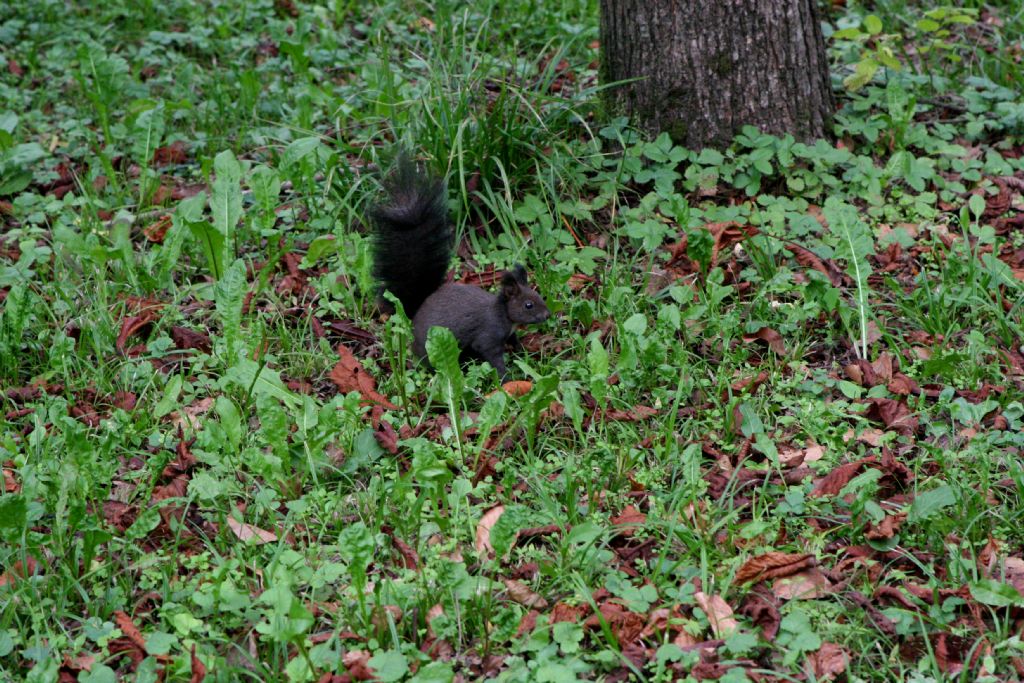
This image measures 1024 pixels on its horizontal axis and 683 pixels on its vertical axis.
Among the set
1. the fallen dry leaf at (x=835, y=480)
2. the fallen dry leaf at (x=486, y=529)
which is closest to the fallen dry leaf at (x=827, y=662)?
the fallen dry leaf at (x=835, y=480)

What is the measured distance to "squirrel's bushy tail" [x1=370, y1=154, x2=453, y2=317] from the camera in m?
4.08

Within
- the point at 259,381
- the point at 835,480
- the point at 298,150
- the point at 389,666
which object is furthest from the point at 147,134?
the point at 835,480

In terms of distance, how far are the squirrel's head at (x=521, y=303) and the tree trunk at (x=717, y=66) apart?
4.60ft

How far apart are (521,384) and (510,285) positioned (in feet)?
1.23

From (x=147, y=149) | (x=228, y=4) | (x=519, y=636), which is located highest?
(x=228, y=4)

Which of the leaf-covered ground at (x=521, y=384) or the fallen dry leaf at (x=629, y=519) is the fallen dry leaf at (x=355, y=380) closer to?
the leaf-covered ground at (x=521, y=384)

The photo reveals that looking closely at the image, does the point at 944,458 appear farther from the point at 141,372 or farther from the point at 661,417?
the point at 141,372

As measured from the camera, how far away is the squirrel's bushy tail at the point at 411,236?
408 centimetres

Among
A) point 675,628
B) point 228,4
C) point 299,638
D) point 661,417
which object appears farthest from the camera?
point 228,4

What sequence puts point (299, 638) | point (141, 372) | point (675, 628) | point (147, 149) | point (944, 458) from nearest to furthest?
point (299, 638) → point (675, 628) → point (944, 458) → point (141, 372) → point (147, 149)

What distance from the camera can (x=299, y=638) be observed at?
2.73m

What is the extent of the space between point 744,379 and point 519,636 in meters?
1.45

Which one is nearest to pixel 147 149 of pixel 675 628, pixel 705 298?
pixel 705 298

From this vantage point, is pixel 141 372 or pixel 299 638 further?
pixel 141 372
